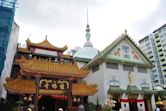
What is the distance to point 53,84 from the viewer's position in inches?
715

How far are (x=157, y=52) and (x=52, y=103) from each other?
6118cm

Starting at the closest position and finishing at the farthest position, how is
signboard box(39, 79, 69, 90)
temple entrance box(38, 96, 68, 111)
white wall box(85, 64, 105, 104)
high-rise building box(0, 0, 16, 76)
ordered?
high-rise building box(0, 0, 16, 76)
signboard box(39, 79, 69, 90)
temple entrance box(38, 96, 68, 111)
white wall box(85, 64, 105, 104)

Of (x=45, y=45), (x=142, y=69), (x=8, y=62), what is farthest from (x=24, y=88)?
(x=142, y=69)

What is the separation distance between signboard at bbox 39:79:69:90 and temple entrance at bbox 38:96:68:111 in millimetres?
2324

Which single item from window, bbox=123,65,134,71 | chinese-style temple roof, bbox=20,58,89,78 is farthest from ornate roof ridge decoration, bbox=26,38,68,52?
window, bbox=123,65,134,71

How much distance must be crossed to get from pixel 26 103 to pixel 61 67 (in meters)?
4.66

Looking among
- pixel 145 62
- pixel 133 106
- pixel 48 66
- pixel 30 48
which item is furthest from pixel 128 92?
pixel 30 48

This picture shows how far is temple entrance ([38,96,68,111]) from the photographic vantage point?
67.2 ft

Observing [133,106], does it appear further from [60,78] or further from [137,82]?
[60,78]

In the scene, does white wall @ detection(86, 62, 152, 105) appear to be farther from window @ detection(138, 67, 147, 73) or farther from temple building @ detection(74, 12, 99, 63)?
temple building @ detection(74, 12, 99, 63)

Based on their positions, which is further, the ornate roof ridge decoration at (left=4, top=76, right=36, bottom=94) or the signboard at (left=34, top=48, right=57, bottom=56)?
the signboard at (left=34, top=48, right=57, bottom=56)

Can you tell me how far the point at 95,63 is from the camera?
25.1 metres

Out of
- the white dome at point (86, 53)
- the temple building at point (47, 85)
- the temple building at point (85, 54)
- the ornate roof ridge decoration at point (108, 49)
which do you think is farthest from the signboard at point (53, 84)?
the white dome at point (86, 53)

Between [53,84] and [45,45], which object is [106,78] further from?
[45,45]
